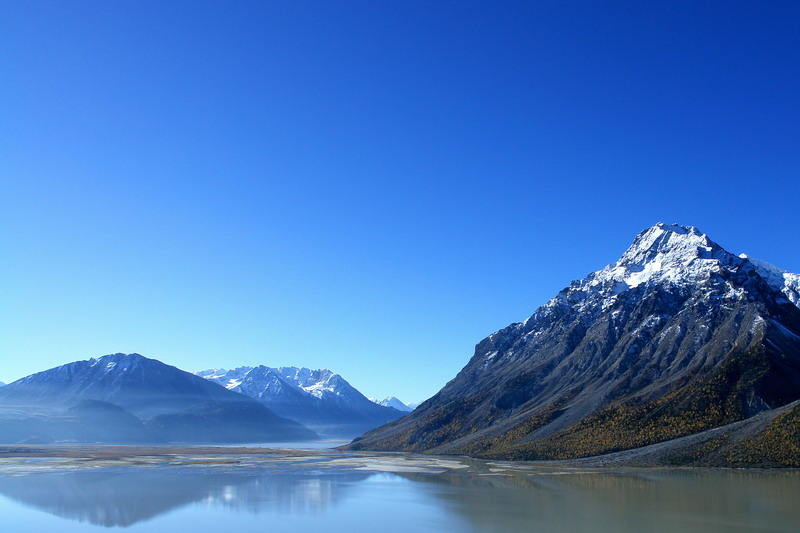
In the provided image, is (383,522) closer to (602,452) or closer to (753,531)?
(753,531)

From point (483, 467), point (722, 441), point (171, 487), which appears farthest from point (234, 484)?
point (722, 441)

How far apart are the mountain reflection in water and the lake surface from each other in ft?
0.46

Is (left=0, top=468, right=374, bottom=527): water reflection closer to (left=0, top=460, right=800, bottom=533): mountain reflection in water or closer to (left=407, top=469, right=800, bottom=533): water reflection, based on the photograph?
(left=0, top=460, right=800, bottom=533): mountain reflection in water

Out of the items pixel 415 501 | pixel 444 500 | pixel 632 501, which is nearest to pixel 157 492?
pixel 415 501

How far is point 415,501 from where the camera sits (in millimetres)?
85000

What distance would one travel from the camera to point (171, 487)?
342 ft

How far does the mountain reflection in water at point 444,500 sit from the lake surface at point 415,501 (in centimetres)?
14

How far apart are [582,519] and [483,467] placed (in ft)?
251

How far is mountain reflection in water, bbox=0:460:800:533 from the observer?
65.8 meters

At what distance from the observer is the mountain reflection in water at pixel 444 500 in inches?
2591

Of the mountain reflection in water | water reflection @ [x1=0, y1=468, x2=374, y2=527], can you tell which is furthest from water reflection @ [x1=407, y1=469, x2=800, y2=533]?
water reflection @ [x1=0, y1=468, x2=374, y2=527]

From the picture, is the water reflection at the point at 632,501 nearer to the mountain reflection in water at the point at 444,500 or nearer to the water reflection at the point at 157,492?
the mountain reflection in water at the point at 444,500

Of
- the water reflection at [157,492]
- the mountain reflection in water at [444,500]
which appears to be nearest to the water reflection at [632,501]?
the mountain reflection in water at [444,500]

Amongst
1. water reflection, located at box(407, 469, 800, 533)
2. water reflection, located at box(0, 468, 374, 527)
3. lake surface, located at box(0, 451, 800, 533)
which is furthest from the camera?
water reflection, located at box(0, 468, 374, 527)
